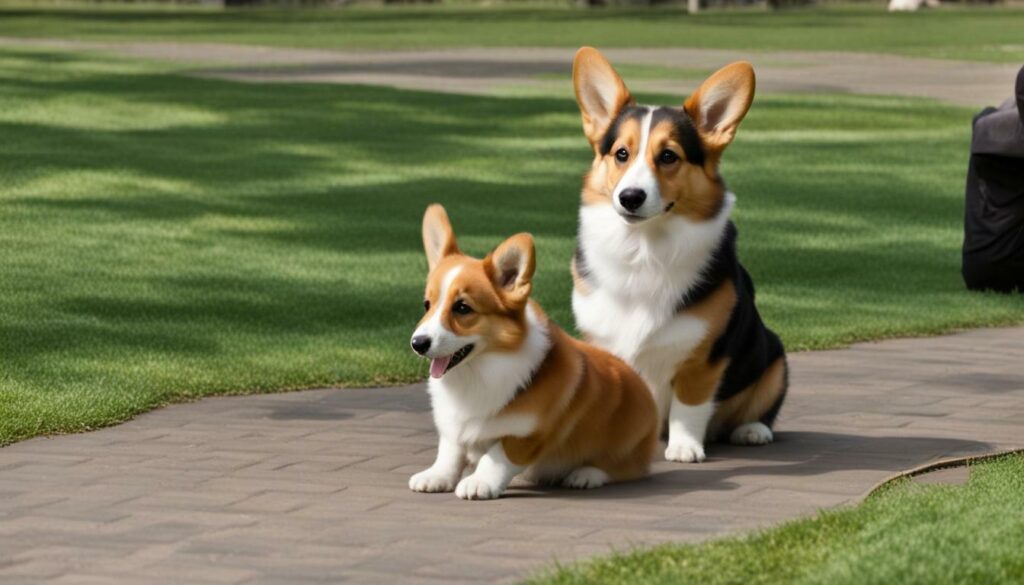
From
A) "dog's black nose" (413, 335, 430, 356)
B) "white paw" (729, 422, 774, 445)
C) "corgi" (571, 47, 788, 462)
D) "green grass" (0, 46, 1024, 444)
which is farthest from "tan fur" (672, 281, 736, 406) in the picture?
"green grass" (0, 46, 1024, 444)

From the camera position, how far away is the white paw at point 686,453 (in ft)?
24.2

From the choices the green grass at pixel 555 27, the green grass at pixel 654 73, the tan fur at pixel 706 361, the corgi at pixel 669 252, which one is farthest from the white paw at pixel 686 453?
the green grass at pixel 555 27

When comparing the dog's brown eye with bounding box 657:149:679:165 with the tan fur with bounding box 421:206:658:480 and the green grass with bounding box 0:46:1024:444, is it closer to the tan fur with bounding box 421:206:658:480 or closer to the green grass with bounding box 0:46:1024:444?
the tan fur with bounding box 421:206:658:480

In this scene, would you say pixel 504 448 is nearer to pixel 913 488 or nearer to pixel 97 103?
pixel 913 488

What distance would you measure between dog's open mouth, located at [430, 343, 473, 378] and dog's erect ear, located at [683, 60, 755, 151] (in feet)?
4.48

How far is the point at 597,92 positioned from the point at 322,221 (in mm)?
7404

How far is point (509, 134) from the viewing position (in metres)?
20.7

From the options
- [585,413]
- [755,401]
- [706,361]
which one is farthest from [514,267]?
[755,401]

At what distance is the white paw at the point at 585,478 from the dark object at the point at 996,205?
5642 millimetres

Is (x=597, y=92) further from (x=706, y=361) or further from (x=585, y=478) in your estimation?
(x=585, y=478)

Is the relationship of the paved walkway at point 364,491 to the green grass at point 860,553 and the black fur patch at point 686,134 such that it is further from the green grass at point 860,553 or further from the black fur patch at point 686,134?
the black fur patch at point 686,134

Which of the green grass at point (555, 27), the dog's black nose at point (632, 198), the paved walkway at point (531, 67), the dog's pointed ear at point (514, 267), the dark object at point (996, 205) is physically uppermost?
the dog's black nose at point (632, 198)

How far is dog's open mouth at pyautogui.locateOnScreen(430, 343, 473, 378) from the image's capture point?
6516mm

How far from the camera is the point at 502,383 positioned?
6.57 metres
